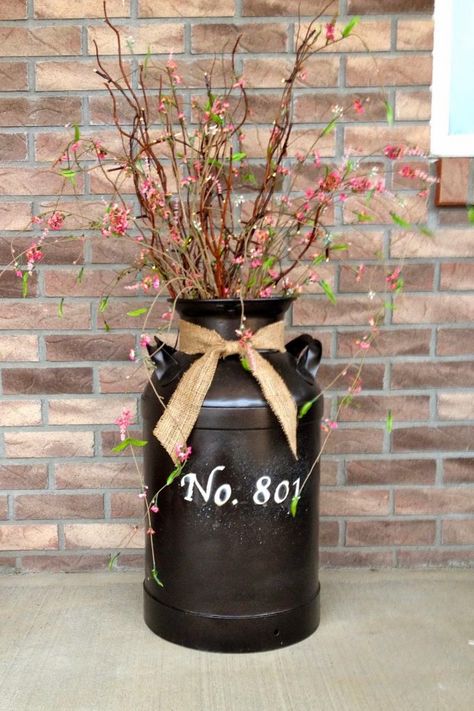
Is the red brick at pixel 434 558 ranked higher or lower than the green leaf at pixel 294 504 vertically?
lower

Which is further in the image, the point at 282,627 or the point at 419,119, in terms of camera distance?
the point at 419,119

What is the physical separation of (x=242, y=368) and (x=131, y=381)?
0.53m

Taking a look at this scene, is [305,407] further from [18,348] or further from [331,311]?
[18,348]

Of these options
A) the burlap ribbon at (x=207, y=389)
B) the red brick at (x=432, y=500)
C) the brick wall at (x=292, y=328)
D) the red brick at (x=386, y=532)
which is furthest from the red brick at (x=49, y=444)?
the red brick at (x=432, y=500)

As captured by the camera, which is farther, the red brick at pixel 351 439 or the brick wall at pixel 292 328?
the red brick at pixel 351 439

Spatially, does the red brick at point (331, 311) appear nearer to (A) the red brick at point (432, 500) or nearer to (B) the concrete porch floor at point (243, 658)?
(A) the red brick at point (432, 500)

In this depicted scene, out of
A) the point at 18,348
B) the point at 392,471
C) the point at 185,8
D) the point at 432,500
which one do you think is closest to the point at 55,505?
the point at 18,348

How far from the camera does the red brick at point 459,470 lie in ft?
6.95

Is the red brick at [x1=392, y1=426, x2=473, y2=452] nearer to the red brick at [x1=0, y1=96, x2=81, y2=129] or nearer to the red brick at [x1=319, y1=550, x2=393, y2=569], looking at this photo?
the red brick at [x1=319, y1=550, x2=393, y2=569]

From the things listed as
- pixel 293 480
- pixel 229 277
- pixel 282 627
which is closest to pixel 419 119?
pixel 229 277

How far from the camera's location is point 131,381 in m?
2.07

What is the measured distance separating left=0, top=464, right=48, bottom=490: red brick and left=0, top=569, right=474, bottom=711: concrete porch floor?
10.3 inches

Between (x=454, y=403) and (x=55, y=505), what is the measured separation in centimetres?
115

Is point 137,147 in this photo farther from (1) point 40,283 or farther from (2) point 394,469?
(2) point 394,469
